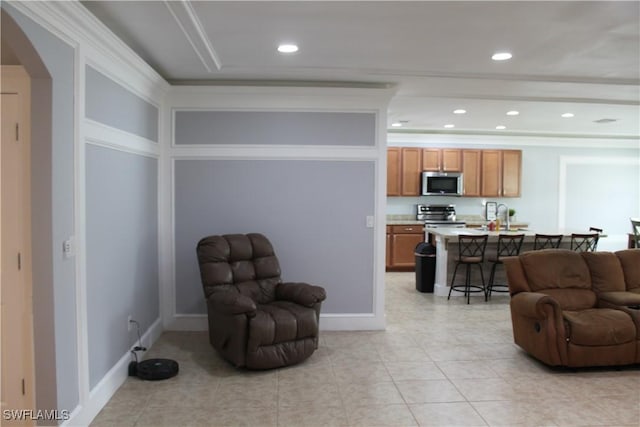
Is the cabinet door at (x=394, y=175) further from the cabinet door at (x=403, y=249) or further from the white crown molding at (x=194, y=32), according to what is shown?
the white crown molding at (x=194, y=32)

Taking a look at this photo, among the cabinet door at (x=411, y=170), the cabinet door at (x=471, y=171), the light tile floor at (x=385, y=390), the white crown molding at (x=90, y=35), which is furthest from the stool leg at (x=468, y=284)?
the white crown molding at (x=90, y=35)

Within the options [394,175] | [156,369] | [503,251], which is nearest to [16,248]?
[156,369]

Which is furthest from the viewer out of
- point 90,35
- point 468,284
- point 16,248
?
point 468,284

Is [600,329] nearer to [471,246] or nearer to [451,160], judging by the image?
[471,246]

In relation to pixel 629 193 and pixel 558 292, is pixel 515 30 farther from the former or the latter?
pixel 629 193

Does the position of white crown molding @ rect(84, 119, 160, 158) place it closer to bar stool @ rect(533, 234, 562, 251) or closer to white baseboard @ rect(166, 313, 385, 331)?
white baseboard @ rect(166, 313, 385, 331)

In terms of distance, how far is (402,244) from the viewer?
8562 mm

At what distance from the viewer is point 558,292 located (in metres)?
4.21

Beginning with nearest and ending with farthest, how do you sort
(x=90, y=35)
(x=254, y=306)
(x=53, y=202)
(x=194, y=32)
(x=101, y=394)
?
(x=53, y=202) → (x=90, y=35) → (x=101, y=394) → (x=194, y=32) → (x=254, y=306)

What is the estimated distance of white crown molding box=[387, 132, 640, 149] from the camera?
8922 mm

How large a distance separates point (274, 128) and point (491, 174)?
5.59 metres

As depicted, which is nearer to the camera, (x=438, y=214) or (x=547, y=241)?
(x=547, y=241)

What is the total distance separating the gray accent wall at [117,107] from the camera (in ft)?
9.95

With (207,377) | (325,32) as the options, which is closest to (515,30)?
(325,32)
